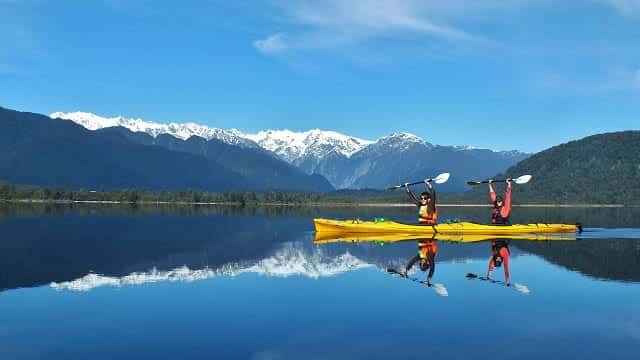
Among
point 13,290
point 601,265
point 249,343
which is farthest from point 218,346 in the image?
point 601,265

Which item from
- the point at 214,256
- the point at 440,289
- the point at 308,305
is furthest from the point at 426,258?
the point at 308,305

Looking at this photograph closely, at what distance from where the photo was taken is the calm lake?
20844 millimetres

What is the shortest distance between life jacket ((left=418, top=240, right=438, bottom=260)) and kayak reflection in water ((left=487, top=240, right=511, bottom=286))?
4.20 metres

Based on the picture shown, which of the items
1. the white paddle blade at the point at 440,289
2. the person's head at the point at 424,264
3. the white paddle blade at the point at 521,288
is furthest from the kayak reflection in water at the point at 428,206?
the white paddle blade at the point at 440,289

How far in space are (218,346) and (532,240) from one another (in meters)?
46.4

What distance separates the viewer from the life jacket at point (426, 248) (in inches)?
1828

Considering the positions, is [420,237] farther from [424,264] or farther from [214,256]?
[214,256]

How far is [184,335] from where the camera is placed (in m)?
22.0

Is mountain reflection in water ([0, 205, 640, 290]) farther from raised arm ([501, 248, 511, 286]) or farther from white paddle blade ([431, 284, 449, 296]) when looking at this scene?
white paddle blade ([431, 284, 449, 296])

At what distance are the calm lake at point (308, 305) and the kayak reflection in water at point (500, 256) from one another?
1.69 ft

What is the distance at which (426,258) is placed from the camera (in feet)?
145

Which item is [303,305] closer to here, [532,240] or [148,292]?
[148,292]

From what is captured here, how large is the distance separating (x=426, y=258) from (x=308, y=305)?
17618 millimetres

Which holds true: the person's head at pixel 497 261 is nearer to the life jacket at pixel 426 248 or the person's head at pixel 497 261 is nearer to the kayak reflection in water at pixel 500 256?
the kayak reflection in water at pixel 500 256
